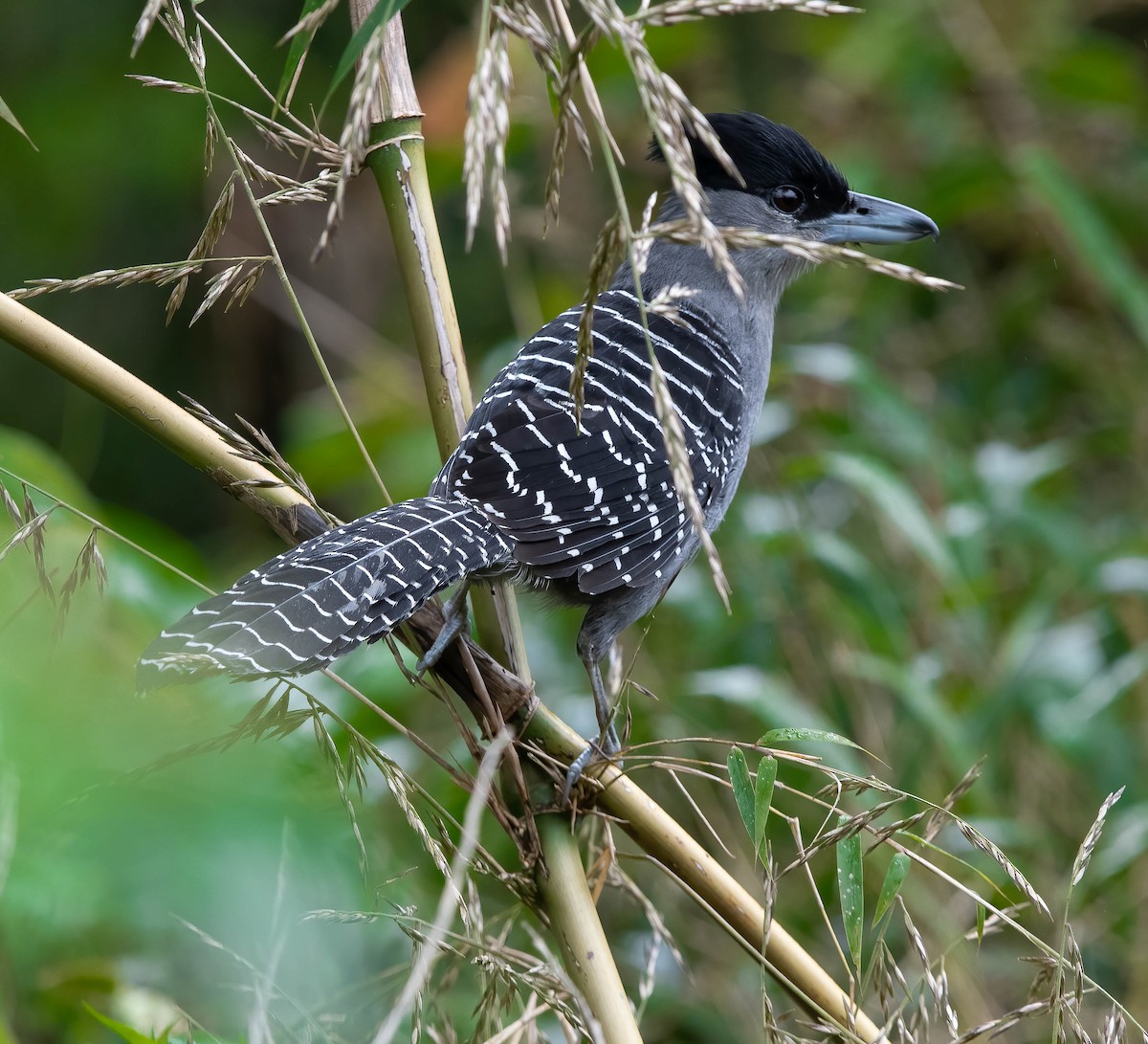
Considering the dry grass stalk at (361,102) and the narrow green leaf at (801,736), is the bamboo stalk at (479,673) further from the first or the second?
the dry grass stalk at (361,102)

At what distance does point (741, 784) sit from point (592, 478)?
1.03 meters

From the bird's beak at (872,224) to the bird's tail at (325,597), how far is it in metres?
1.44

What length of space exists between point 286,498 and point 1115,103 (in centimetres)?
440

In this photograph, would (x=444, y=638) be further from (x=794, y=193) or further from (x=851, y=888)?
(x=794, y=193)

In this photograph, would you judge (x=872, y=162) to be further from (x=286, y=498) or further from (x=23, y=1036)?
(x=23, y=1036)

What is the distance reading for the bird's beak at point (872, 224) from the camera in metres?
2.91

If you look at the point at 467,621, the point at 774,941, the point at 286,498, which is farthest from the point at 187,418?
the point at 774,941

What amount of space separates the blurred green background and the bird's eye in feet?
1.56

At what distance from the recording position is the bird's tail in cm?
138

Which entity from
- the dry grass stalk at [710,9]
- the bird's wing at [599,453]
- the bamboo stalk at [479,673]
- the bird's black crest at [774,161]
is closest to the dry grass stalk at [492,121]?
the dry grass stalk at [710,9]

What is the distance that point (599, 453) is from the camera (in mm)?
2445

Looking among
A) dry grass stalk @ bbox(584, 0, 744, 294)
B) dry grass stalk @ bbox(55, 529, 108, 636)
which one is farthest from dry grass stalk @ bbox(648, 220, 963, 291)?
dry grass stalk @ bbox(55, 529, 108, 636)

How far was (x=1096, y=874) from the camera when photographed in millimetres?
2840

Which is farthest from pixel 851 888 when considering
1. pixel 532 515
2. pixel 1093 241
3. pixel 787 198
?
pixel 1093 241
